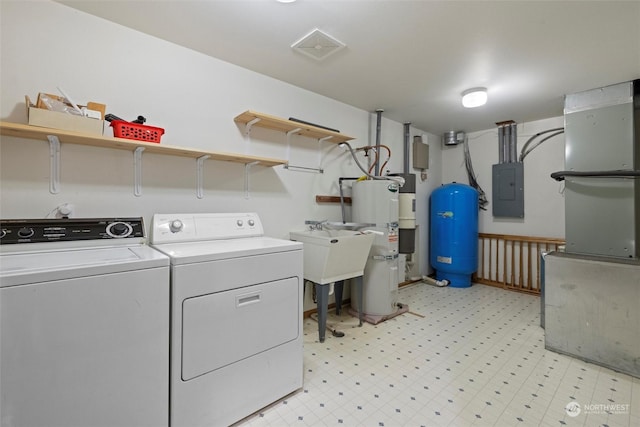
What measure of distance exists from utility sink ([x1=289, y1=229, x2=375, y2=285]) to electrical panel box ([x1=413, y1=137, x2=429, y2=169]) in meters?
2.05

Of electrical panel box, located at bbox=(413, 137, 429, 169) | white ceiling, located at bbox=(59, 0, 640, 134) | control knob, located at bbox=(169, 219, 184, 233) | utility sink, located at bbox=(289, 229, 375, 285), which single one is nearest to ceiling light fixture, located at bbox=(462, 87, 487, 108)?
white ceiling, located at bbox=(59, 0, 640, 134)

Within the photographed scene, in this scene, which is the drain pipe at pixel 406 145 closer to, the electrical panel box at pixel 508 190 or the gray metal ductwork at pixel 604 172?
the electrical panel box at pixel 508 190

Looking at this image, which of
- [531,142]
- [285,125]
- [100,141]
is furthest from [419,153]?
[100,141]

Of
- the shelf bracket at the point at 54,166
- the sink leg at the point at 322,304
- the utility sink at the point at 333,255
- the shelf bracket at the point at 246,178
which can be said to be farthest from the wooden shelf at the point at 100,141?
the sink leg at the point at 322,304

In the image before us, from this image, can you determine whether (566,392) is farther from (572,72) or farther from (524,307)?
(572,72)

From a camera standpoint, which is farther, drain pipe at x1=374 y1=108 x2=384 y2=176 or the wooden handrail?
the wooden handrail

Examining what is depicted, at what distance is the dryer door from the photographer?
4.41ft

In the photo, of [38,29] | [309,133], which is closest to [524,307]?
[309,133]

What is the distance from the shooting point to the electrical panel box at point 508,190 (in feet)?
12.7

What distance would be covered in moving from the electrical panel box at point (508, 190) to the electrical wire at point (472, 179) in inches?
5.7

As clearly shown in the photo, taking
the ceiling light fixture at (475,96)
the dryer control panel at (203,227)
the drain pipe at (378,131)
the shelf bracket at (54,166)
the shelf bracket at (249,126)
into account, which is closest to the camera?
the shelf bracket at (54,166)

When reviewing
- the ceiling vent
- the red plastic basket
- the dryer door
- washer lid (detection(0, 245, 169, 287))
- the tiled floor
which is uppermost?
the ceiling vent

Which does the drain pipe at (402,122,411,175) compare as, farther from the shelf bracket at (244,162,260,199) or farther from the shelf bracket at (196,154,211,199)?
the shelf bracket at (196,154,211,199)

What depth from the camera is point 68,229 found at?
59.7 inches
